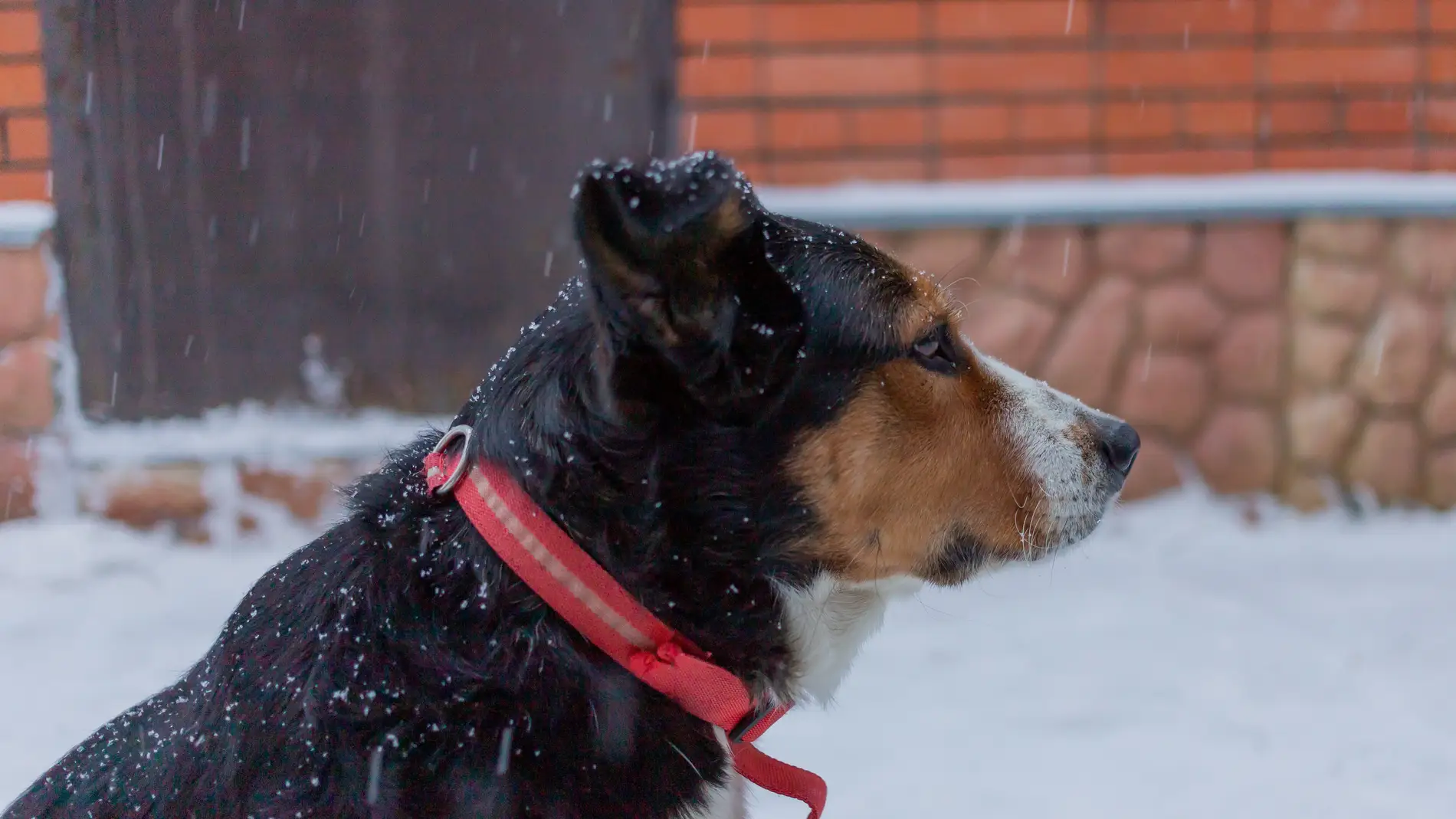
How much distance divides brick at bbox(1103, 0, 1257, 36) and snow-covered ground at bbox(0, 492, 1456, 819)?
2215 millimetres

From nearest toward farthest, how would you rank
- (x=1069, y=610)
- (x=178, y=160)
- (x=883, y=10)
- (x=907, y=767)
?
(x=907, y=767) → (x=1069, y=610) → (x=178, y=160) → (x=883, y=10)

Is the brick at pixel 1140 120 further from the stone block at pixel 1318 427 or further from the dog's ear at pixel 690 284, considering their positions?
the dog's ear at pixel 690 284

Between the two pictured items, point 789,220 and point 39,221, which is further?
point 39,221

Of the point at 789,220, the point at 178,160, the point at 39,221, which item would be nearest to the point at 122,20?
the point at 178,160

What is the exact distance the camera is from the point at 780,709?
2.00 m

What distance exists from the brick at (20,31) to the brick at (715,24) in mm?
2765

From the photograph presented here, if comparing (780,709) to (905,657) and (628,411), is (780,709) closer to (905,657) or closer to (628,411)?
(628,411)

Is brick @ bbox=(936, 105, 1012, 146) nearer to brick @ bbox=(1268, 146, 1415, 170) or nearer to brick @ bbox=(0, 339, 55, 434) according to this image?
brick @ bbox=(1268, 146, 1415, 170)

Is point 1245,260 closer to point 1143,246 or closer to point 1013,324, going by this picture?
point 1143,246

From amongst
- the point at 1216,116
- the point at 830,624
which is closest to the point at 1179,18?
the point at 1216,116

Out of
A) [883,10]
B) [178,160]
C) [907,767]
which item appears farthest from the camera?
[883,10]

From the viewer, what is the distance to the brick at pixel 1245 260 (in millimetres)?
5383

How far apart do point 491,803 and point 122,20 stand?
4.56 meters

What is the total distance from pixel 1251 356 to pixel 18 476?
18.4 feet
